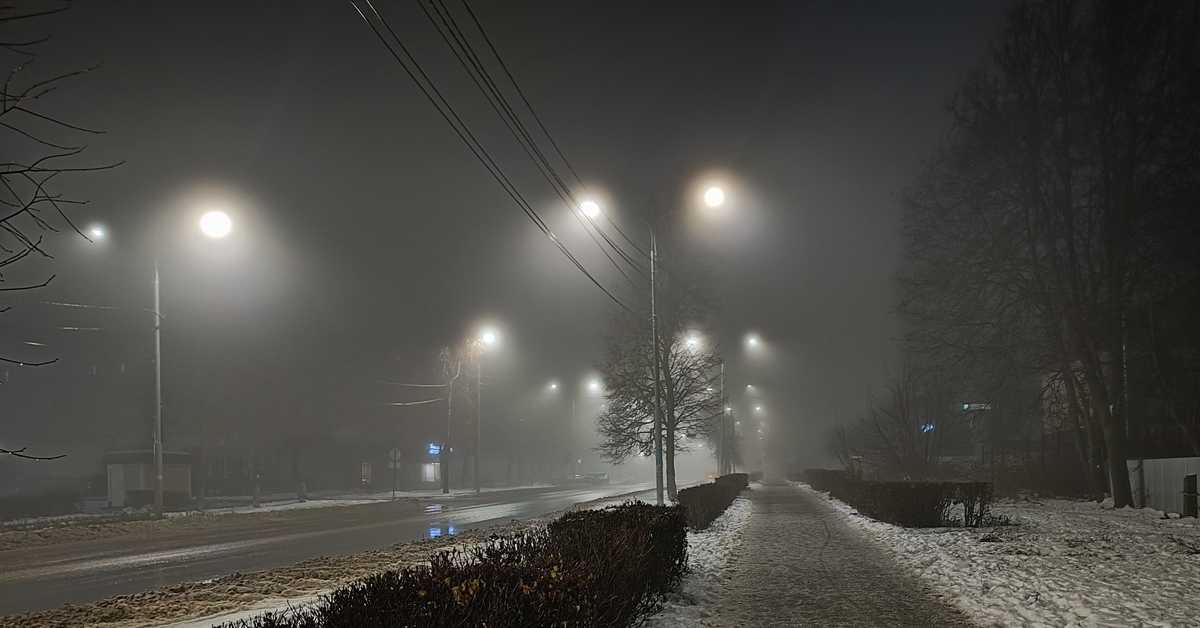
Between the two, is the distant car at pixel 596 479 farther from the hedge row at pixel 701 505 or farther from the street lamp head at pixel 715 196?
the street lamp head at pixel 715 196

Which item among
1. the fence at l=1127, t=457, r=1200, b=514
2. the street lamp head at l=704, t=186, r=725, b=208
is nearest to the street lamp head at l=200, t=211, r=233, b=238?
the street lamp head at l=704, t=186, r=725, b=208

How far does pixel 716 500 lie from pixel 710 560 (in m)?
9.81

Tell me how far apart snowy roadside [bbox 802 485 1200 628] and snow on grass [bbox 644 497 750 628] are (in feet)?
10.3

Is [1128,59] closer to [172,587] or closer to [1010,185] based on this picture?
[1010,185]

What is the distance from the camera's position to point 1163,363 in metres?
23.2

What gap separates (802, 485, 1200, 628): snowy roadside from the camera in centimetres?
918

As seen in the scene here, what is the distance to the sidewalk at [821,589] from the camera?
31.4 ft

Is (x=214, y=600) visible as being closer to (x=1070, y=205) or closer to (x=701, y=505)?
(x=701, y=505)

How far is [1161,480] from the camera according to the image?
22.9 meters

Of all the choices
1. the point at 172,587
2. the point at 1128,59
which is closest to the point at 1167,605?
the point at 172,587

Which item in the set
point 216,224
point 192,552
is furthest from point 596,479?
point 192,552

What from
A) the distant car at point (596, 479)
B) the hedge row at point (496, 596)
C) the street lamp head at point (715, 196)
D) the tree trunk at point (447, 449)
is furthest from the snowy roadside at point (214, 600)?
the distant car at point (596, 479)

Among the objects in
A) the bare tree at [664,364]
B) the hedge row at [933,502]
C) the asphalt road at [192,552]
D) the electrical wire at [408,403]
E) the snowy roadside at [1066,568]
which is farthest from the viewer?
the electrical wire at [408,403]

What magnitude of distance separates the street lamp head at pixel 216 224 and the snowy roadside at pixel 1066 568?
1941 centimetres
